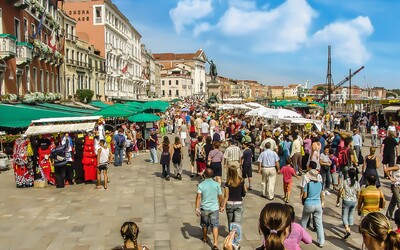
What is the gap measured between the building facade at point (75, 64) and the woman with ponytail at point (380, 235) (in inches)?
1305

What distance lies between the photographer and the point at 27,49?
21188mm

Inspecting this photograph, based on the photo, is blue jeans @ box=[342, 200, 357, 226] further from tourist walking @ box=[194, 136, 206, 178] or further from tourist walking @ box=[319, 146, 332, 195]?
tourist walking @ box=[194, 136, 206, 178]

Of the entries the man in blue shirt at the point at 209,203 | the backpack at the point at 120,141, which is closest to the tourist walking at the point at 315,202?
the man in blue shirt at the point at 209,203

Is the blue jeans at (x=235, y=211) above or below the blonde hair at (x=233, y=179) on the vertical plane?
below

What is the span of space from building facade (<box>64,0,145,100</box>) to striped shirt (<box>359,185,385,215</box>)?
47807mm

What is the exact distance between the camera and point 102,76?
4956cm

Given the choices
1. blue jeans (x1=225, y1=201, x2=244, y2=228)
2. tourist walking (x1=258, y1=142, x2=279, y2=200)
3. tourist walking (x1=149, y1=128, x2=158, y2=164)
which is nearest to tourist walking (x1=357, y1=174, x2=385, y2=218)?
blue jeans (x1=225, y1=201, x2=244, y2=228)

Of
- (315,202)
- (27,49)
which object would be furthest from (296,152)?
(27,49)

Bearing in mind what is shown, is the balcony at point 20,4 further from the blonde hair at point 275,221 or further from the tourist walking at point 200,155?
the blonde hair at point 275,221

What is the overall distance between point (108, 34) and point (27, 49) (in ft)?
116

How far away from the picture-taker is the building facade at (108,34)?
175 ft

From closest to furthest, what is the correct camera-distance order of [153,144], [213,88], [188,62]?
[153,144] < [213,88] < [188,62]

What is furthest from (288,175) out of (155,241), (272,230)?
(272,230)

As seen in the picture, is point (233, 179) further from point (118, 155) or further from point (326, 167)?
point (118, 155)
